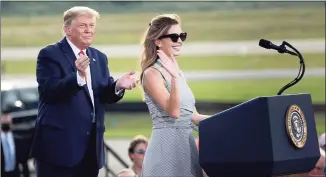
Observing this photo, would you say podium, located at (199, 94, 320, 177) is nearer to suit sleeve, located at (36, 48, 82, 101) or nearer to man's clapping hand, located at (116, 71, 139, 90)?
man's clapping hand, located at (116, 71, 139, 90)

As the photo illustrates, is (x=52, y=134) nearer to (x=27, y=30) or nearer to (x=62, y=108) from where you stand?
(x=62, y=108)

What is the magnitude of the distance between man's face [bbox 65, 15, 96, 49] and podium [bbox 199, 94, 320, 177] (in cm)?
73

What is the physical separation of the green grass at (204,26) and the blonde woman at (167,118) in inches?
209

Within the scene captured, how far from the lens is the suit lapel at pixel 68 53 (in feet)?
14.3

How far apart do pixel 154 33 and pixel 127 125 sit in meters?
6.23

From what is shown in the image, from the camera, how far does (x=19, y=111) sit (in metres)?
11.5

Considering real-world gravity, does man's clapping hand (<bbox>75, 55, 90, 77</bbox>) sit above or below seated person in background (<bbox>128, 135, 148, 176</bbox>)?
above

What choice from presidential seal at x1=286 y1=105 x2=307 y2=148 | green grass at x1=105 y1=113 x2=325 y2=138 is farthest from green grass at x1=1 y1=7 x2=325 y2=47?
presidential seal at x1=286 y1=105 x2=307 y2=148

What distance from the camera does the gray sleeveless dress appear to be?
4.34 metres

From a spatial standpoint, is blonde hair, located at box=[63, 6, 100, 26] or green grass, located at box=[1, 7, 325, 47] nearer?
blonde hair, located at box=[63, 6, 100, 26]

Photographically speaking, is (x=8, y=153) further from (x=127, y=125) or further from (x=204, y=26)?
(x=204, y=26)

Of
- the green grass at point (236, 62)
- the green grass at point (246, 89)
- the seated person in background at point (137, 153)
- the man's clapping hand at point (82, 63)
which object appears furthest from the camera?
the green grass at point (236, 62)

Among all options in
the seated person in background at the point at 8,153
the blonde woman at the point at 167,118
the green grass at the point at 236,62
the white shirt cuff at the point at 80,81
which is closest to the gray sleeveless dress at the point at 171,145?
the blonde woman at the point at 167,118

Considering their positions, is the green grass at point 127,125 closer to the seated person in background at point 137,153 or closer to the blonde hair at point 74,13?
the seated person in background at point 137,153
